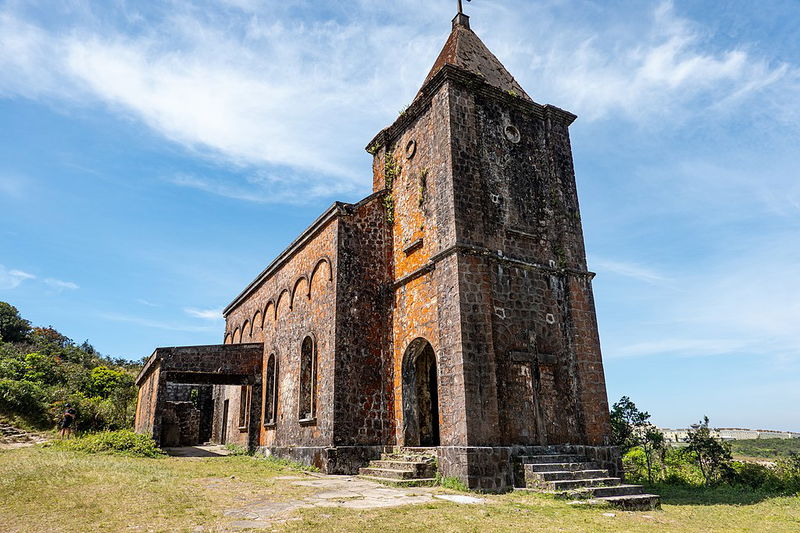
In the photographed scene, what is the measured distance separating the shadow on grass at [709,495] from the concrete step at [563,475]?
1599mm

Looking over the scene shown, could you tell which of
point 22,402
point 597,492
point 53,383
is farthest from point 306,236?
point 53,383

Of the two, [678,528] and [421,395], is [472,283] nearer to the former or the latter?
[421,395]

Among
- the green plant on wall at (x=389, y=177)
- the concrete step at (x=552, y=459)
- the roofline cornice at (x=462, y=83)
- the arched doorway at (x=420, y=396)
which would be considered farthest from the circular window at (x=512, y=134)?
the concrete step at (x=552, y=459)

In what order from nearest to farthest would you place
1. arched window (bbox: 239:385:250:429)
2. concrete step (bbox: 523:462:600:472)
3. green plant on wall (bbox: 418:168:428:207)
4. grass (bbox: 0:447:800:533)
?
grass (bbox: 0:447:800:533) → concrete step (bbox: 523:462:600:472) → green plant on wall (bbox: 418:168:428:207) → arched window (bbox: 239:385:250:429)

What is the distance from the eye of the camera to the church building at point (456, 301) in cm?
1203

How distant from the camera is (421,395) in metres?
14.2

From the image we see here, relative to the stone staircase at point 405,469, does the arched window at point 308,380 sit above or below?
above

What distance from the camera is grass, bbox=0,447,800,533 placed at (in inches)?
266

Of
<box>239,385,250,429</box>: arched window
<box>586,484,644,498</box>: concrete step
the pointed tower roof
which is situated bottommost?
<box>586,484,644,498</box>: concrete step

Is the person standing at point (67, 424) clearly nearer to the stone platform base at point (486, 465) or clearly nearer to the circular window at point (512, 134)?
the stone platform base at point (486, 465)

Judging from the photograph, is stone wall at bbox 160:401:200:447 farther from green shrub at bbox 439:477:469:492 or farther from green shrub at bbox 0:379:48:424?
green shrub at bbox 439:477:469:492

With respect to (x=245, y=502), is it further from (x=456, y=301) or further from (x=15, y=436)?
(x=15, y=436)

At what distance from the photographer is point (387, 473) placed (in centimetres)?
1215

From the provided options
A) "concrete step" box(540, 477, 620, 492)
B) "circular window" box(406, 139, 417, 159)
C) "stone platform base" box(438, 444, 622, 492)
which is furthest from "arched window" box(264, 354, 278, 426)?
"concrete step" box(540, 477, 620, 492)
